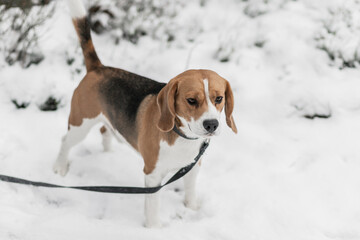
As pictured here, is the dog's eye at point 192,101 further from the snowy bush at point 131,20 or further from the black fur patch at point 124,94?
the snowy bush at point 131,20

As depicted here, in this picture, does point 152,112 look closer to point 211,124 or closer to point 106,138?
point 211,124

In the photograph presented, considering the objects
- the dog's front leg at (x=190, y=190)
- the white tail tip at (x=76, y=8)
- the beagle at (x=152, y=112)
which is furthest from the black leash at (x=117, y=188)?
the white tail tip at (x=76, y=8)

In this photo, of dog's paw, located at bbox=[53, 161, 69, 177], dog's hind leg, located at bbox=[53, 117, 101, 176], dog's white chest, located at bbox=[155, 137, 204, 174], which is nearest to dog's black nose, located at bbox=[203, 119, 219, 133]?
dog's white chest, located at bbox=[155, 137, 204, 174]

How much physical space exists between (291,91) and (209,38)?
51.1 inches

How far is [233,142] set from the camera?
3533mm

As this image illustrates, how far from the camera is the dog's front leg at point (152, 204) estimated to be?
2504 millimetres

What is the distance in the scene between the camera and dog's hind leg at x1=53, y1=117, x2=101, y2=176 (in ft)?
9.41

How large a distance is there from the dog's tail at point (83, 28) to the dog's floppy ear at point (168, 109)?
91 centimetres

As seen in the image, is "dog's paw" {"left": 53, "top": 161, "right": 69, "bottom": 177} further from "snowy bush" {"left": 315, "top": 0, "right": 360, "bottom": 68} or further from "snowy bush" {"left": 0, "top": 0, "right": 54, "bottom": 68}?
"snowy bush" {"left": 315, "top": 0, "right": 360, "bottom": 68}

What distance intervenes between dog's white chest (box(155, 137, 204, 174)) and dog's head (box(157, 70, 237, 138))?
5.2 inches

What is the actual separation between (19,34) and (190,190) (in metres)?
2.66

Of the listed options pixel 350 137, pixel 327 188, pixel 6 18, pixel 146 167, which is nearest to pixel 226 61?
pixel 350 137

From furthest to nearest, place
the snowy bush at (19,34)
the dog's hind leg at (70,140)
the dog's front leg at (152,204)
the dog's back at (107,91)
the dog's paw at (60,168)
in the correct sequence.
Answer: the snowy bush at (19,34) → the dog's paw at (60,168) → the dog's hind leg at (70,140) → the dog's back at (107,91) → the dog's front leg at (152,204)

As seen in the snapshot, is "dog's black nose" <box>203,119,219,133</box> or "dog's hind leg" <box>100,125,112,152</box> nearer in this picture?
"dog's black nose" <box>203,119,219,133</box>
